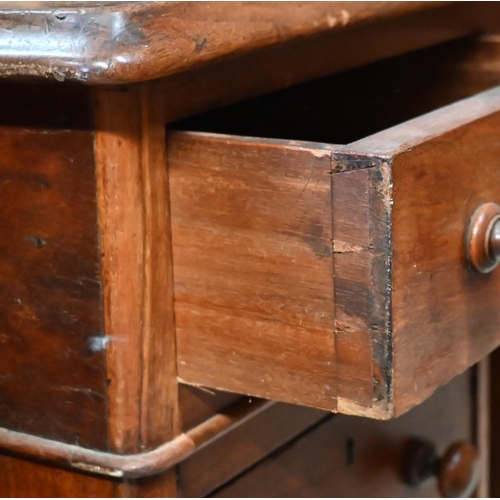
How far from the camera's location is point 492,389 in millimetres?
1129

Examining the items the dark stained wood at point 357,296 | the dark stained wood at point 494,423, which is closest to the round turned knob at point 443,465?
the dark stained wood at point 494,423

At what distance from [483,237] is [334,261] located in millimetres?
123

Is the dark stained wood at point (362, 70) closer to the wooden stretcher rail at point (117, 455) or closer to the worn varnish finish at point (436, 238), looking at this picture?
the worn varnish finish at point (436, 238)

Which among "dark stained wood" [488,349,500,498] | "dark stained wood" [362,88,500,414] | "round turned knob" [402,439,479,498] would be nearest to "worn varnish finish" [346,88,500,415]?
"dark stained wood" [362,88,500,414]

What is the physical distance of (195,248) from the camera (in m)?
0.60

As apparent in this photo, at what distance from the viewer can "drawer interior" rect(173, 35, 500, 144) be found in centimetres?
82

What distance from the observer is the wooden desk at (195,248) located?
1.74 ft

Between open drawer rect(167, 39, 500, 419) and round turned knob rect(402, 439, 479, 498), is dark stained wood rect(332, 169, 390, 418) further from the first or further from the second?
round turned knob rect(402, 439, 479, 498)

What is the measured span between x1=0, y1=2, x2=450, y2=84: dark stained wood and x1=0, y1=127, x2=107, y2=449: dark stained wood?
6 cm

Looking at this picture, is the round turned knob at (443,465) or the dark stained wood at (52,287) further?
the round turned knob at (443,465)

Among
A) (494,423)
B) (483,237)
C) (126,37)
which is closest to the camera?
(126,37)

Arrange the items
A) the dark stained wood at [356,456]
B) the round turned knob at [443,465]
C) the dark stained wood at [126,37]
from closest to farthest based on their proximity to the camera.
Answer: the dark stained wood at [126,37], the dark stained wood at [356,456], the round turned knob at [443,465]

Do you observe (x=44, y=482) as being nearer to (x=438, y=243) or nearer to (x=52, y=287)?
(x=52, y=287)

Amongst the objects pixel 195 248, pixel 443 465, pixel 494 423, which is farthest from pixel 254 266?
pixel 494 423
